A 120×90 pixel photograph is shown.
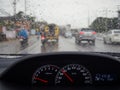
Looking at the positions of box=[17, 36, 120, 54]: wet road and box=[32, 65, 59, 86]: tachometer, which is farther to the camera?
box=[17, 36, 120, 54]: wet road

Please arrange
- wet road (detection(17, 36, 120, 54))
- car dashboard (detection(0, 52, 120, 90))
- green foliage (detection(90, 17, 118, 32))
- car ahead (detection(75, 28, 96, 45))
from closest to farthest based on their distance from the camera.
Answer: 1. car dashboard (detection(0, 52, 120, 90))
2. green foliage (detection(90, 17, 118, 32))
3. wet road (detection(17, 36, 120, 54))
4. car ahead (detection(75, 28, 96, 45))

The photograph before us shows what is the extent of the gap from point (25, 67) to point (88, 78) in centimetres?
90

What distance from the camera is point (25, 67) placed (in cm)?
446

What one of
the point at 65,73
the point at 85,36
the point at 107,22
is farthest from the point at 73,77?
the point at 85,36

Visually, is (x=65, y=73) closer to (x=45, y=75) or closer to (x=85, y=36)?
(x=45, y=75)

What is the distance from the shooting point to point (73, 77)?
4492 mm

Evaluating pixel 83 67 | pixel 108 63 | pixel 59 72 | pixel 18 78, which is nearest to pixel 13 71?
pixel 18 78

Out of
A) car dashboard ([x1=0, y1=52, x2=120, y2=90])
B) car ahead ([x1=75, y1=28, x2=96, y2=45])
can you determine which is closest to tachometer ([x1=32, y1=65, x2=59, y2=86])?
car dashboard ([x1=0, y1=52, x2=120, y2=90])

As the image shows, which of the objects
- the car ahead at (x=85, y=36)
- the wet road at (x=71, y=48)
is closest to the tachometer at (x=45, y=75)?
the wet road at (x=71, y=48)

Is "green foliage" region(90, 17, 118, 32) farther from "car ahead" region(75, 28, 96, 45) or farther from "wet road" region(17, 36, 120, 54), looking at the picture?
"car ahead" region(75, 28, 96, 45)

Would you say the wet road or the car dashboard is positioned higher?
the car dashboard

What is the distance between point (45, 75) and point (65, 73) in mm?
285

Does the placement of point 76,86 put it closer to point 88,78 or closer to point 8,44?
point 88,78

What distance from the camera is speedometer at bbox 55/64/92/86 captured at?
4.48m
